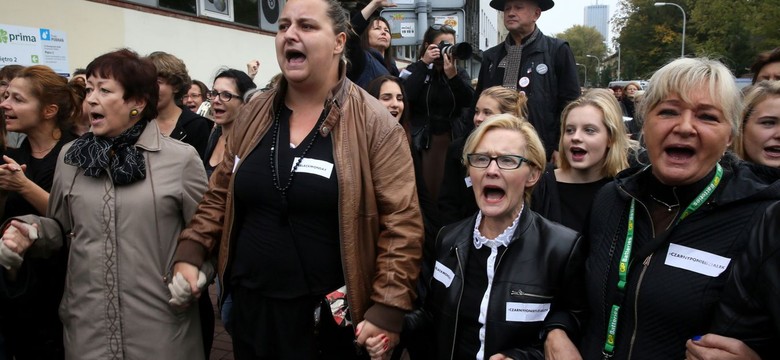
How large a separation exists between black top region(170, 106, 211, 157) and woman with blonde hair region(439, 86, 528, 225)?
6.73ft

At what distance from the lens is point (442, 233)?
7.83ft

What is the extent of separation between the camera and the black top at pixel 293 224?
2086 mm

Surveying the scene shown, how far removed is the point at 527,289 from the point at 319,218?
2.63ft

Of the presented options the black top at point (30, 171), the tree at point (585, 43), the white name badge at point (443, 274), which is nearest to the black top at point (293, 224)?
the white name badge at point (443, 274)

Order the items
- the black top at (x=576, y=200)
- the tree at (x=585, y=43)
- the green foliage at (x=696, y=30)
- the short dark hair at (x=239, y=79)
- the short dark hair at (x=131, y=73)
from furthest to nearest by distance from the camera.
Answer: the tree at (x=585, y=43) < the green foliage at (x=696, y=30) < the short dark hair at (x=239, y=79) < the black top at (x=576, y=200) < the short dark hair at (x=131, y=73)

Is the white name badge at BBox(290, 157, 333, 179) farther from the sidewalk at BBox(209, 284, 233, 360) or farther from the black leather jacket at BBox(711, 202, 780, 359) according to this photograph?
the sidewalk at BBox(209, 284, 233, 360)

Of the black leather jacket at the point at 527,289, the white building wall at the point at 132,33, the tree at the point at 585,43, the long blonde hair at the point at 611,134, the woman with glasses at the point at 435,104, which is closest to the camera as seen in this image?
the black leather jacket at the point at 527,289

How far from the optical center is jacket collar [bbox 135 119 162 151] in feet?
8.16

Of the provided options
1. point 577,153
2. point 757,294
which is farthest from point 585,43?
point 757,294

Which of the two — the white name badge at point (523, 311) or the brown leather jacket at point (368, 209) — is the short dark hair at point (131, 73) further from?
the white name badge at point (523, 311)

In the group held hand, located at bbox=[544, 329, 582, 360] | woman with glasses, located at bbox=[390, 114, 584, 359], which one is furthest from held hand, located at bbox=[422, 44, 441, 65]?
held hand, located at bbox=[544, 329, 582, 360]

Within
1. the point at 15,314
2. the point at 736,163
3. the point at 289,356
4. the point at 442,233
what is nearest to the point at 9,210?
the point at 15,314

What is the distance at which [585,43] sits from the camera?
122 meters

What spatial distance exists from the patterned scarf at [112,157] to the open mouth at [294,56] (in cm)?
82
